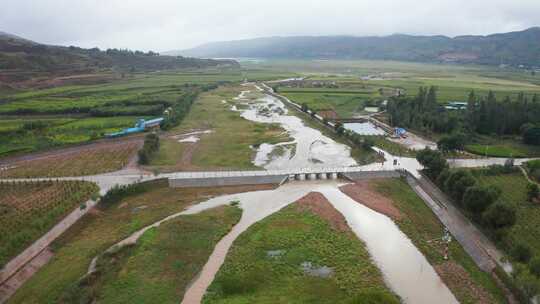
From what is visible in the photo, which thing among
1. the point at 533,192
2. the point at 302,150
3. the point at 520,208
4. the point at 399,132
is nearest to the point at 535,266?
the point at 520,208

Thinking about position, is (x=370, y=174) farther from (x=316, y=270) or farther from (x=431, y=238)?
(x=316, y=270)

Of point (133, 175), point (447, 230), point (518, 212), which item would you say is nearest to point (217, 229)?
point (133, 175)

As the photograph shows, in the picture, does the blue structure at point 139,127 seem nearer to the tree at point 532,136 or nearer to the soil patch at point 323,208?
the soil patch at point 323,208

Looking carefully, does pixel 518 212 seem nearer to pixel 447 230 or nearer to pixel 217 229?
pixel 447 230

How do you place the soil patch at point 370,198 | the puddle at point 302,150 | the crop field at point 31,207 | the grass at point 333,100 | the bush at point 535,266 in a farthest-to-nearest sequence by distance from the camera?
1. the grass at point 333,100
2. the puddle at point 302,150
3. the soil patch at point 370,198
4. the crop field at point 31,207
5. the bush at point 535,266

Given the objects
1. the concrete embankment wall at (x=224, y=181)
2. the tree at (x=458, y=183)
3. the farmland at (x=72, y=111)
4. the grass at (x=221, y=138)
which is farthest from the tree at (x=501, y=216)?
the farmland at (x=72, y=111)

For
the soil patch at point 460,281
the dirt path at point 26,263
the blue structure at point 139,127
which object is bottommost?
the soil patch at point 460,281
